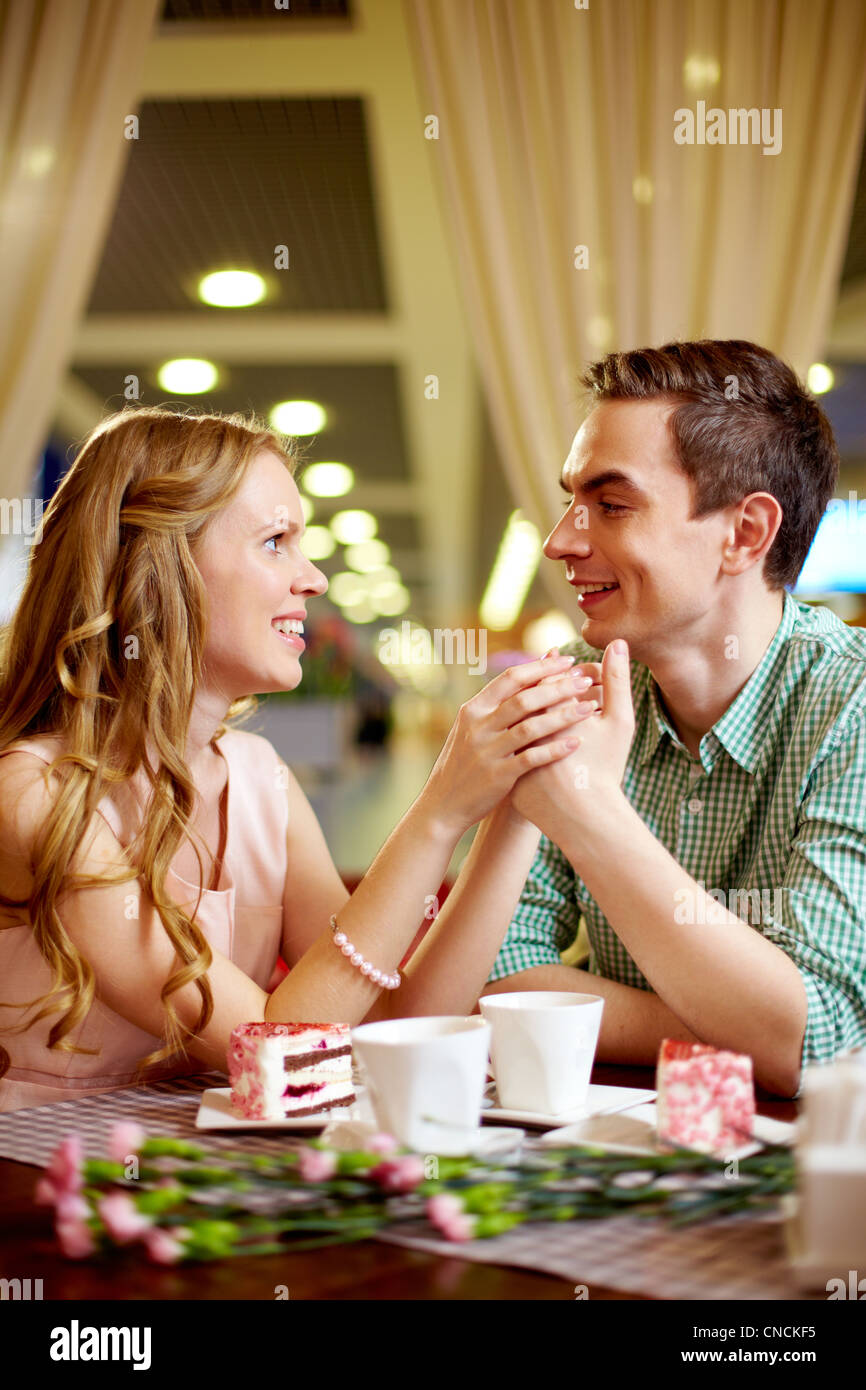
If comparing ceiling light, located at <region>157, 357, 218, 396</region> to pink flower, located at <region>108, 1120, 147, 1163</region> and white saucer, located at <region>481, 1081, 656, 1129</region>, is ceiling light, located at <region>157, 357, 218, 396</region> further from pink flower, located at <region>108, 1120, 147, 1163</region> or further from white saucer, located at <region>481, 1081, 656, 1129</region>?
pink flower, located at <region>108, 1120, 147, 1163</region>

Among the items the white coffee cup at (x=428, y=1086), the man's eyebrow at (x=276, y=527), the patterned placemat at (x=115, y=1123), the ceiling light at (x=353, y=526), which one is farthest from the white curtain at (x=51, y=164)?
the ceiling light at (x=353, y=526)

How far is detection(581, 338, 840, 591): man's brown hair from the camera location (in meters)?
1.81

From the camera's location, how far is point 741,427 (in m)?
1.84

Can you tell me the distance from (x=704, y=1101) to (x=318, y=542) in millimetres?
13188

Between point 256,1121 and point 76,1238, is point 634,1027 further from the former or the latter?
point 76,1238

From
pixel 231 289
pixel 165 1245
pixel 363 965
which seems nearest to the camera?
pixel 165 1245

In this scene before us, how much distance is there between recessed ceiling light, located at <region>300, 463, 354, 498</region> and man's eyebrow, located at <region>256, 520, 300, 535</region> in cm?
793

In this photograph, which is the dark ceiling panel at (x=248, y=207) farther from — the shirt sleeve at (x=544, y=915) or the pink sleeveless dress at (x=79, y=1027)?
the pink sleeveless dress at (x=79, y=1027)

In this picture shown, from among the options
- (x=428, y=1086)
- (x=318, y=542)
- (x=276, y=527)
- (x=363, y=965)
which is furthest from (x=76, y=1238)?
(x=318, y=542)

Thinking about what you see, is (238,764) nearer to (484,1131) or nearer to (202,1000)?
(202,1000)

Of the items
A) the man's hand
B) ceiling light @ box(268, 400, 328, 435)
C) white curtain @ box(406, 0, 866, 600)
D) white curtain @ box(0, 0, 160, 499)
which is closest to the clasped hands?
the man's hand

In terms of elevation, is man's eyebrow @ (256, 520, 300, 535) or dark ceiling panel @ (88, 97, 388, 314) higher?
dark ceiling panel @ (88, 97, 388, 314)

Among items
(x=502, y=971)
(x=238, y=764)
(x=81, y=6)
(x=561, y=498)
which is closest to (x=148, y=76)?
(x=81, y=6)

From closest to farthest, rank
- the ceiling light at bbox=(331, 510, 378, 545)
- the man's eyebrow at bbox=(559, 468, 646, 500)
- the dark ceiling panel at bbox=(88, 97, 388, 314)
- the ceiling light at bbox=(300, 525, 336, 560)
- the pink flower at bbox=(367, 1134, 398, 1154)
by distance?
the pink flower at bbox=(367, 1134, 398, 1154)
the man's eyebrow at bbox=(559, 468, 646, 500)
the dark ceiling panel at bbox=(88, 97, 388, 314)
the ceiling light at bbox=(331, 510, 378, 545)
the ceiling light at bbox=(300, 525, 336, 560)
